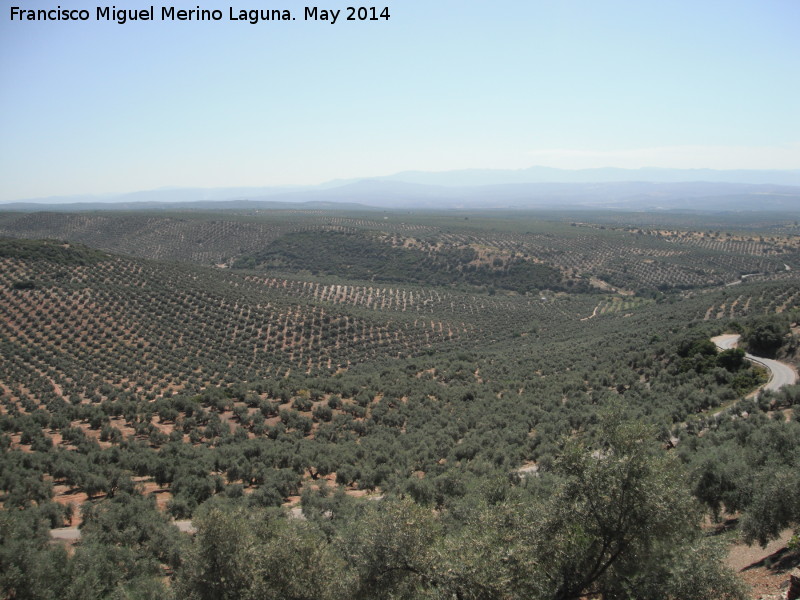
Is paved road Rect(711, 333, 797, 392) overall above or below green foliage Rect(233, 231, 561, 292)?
below

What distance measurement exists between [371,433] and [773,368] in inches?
967

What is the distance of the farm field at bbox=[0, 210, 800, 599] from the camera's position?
10.2 meters

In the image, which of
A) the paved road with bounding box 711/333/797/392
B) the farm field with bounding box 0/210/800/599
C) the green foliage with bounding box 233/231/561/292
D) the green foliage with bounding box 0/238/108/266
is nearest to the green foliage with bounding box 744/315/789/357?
the farm field with bounding box 0/210/800/599

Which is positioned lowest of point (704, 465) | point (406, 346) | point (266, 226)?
point (406, 346)

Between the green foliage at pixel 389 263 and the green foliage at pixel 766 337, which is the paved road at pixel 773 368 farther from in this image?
the green foliage at pixel 389 263

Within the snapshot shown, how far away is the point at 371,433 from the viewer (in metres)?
27.7

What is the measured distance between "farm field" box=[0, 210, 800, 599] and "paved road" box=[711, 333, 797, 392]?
40.5 inches

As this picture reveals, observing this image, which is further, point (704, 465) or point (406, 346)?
point (406, 346)

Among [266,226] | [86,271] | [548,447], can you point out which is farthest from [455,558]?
[266,226]

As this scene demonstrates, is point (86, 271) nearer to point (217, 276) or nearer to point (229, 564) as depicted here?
point (217, 276)

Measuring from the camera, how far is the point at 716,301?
53.3m

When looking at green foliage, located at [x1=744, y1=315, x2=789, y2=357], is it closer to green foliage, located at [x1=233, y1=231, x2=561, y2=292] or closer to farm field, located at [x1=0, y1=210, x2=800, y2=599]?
farm field, located at [x1=0, y1=210, x2=800, y2=599]

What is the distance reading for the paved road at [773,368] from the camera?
1038 inches

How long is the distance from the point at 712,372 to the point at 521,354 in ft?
55.1
